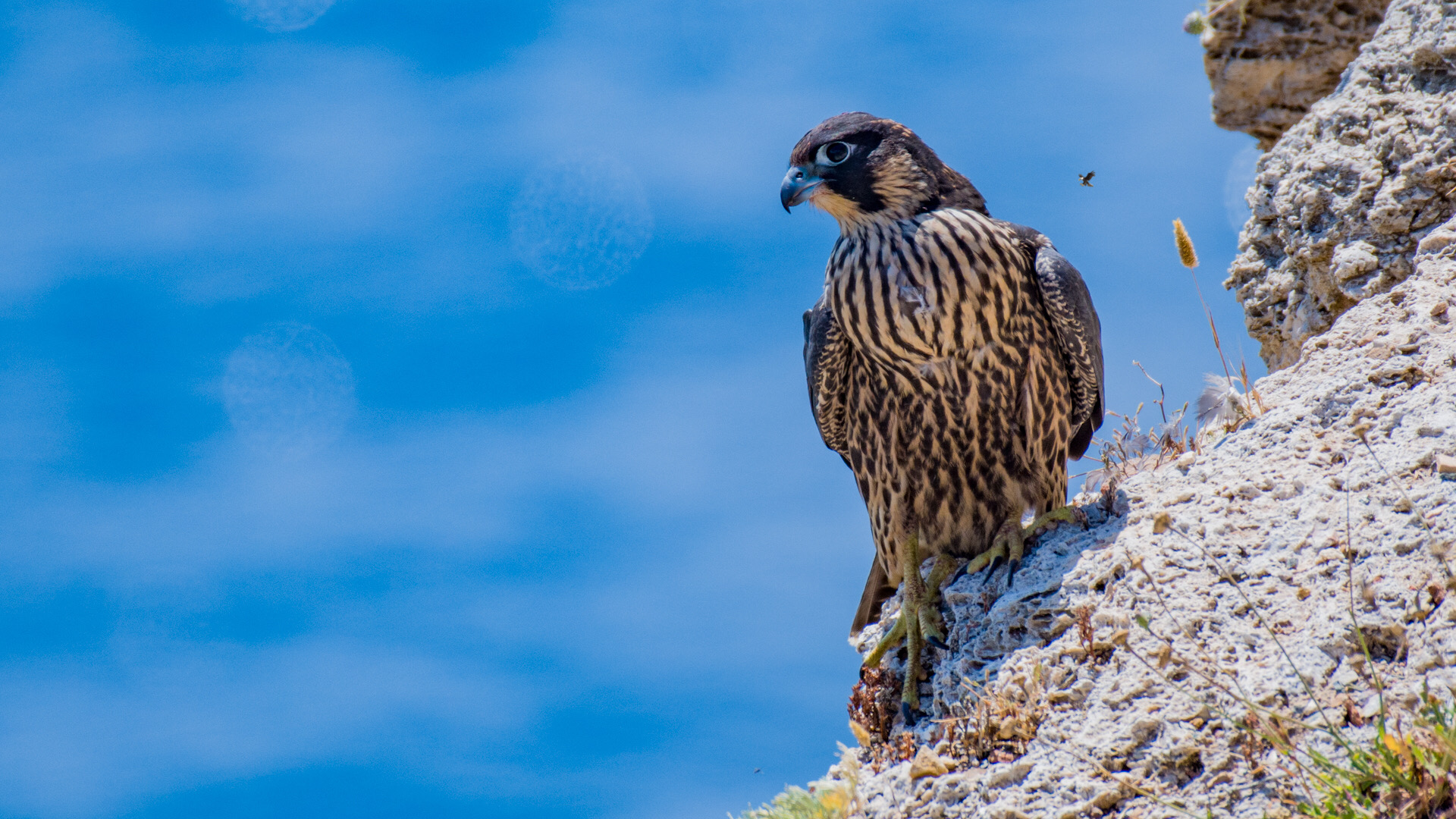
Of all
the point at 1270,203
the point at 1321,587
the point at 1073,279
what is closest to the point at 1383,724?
the point at 1321,587

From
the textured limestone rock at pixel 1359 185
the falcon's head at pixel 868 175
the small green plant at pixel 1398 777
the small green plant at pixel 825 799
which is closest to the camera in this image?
the small green plant at pixel 1398 777

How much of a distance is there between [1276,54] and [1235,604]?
17.3 feet

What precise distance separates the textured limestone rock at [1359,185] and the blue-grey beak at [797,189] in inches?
93.7


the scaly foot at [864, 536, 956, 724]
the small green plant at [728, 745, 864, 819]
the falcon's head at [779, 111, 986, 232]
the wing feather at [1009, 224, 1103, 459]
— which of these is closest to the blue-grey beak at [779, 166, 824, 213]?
the falcon's head at [779, 111, 986, 232]

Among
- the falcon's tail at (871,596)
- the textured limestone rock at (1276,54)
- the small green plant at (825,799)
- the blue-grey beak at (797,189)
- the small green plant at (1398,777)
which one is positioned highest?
the textured limestone rock at (1276,54)

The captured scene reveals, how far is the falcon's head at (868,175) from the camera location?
4.48 m

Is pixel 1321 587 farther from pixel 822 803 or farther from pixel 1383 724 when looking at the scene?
pixel 822 803

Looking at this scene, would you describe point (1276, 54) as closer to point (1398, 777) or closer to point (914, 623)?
point (914, 623)

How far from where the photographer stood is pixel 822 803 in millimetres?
3951

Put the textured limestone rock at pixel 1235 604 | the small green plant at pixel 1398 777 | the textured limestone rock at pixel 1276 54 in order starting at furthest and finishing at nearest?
the textured limestone rock at pixel 1276 54
the textured limestone rock at pixel 1235 604
the small green plant at pixel 1398 777

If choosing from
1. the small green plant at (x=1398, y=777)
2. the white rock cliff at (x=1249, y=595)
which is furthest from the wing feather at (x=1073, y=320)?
the small green plant at (x=1398, y=777)

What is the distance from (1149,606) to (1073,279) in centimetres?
141

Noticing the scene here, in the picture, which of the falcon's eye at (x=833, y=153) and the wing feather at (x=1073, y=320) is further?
the falcon's eye at (x=833, y=153)

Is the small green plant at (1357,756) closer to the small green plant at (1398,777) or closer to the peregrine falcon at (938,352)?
the small green plant at (1398,777)
